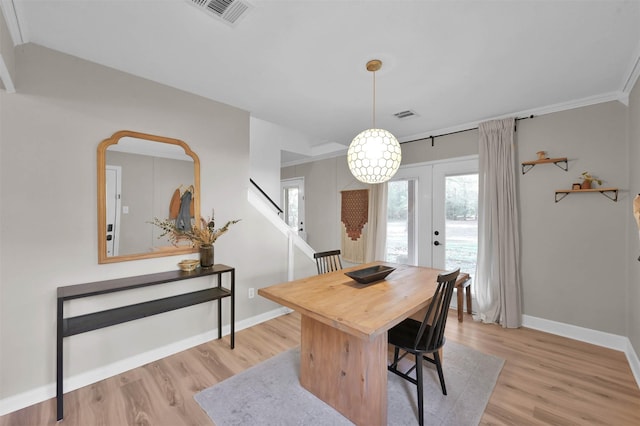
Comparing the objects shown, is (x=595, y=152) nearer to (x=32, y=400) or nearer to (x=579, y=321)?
(x=579, y=321)

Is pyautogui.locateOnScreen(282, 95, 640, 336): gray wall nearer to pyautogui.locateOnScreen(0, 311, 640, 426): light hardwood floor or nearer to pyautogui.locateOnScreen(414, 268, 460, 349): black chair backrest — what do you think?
pyautogui.locateOnScreen(0, 311, 640, 426): light hardwood floor

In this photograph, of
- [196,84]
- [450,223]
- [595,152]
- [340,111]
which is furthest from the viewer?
[450,223]

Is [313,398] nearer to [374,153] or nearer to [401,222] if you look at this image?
[374,153]

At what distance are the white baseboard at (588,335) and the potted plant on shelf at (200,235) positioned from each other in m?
3.59

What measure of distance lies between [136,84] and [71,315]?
1.96 m

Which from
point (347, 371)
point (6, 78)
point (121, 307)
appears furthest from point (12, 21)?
point (347, 371)

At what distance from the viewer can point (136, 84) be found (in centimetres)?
235

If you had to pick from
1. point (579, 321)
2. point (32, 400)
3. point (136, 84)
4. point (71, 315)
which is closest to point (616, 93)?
point (579, 321)

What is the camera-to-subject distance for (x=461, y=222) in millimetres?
3600

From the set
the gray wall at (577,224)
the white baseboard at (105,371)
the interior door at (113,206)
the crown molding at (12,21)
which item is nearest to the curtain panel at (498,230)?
the gray wall at (577,224)

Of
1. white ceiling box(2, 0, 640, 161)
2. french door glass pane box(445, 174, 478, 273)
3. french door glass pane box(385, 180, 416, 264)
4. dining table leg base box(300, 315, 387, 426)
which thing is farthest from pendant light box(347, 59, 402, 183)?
french door glass pane box(385, 180, 416, 264)

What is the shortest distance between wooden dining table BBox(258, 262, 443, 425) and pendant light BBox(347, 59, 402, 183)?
92cm

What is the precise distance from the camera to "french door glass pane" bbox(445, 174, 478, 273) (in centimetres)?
351

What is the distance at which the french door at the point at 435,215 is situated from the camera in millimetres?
3545
